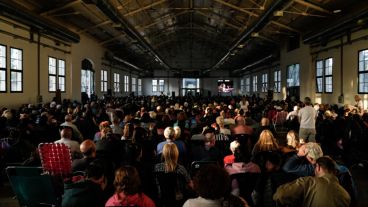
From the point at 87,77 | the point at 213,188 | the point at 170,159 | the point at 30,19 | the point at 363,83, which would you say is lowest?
the point at 170,159

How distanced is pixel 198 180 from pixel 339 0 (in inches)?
605

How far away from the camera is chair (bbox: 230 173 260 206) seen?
473 cm

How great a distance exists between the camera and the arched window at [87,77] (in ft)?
85.8

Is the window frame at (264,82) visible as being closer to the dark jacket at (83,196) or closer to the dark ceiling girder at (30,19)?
the dark ceiling girder at (30,19)

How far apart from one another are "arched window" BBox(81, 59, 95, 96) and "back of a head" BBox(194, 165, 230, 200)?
23910 mm

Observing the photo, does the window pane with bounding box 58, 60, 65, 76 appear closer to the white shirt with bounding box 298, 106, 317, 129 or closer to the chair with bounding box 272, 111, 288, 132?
the chair with bounding box 272, 111, 288, 132

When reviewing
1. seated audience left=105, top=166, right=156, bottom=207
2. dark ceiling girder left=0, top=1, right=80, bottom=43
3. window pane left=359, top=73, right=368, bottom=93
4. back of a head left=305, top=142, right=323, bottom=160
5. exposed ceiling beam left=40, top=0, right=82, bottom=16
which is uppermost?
exposed ceiling beam left=40, top=0, right=82, bottom=16

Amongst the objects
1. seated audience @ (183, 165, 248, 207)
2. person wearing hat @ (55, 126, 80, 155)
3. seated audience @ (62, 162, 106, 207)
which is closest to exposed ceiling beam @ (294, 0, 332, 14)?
person wearing hat @ (55, 126, 80, 155)

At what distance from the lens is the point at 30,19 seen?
14.0 metres

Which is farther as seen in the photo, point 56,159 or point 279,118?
point 279,118

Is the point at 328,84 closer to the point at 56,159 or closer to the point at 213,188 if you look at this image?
the point at 56,159

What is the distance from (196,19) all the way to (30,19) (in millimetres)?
18882

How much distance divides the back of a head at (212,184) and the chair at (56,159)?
3367 mm

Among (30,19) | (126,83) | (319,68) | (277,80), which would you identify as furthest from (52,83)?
(126,83)
